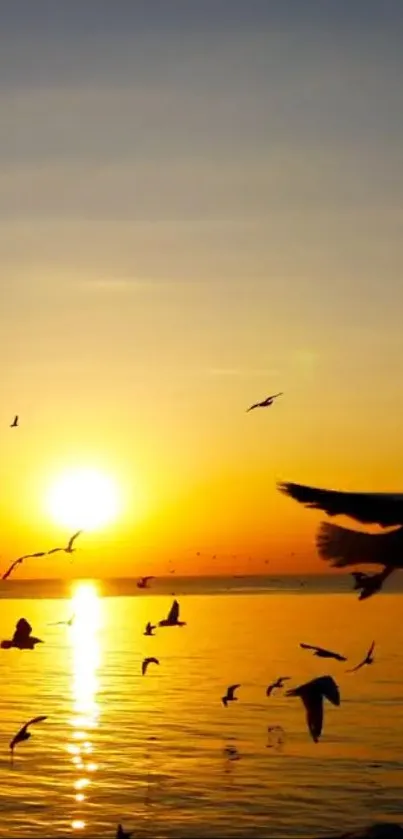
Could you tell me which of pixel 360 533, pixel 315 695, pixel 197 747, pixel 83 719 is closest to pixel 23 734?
pixel 197 747

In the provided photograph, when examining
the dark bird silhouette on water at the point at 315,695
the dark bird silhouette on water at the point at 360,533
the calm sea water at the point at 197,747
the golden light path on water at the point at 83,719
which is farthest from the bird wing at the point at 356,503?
the golden light path on water at the point at 83,719

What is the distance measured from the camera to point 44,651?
75188 mm

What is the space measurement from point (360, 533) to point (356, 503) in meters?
0.24

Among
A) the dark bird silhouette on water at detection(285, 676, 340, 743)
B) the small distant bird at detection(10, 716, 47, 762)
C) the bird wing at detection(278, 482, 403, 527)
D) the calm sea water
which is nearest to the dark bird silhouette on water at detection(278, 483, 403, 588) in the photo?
the bird wing at detection(278, 482, 403, 527)

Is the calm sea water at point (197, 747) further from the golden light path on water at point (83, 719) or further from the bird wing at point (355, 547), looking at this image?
the bird wing at point (355, 547)

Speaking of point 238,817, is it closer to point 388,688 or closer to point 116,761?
point 116,761

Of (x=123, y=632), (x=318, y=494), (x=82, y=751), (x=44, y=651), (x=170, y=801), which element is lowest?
(x=123, y=632)

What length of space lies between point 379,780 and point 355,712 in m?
11.2

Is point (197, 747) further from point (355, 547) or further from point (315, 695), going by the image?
point (355, 547)

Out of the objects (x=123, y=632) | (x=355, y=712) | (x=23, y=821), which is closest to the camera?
(x=23, y=821)

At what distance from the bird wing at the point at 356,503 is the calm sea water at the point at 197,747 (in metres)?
16.4

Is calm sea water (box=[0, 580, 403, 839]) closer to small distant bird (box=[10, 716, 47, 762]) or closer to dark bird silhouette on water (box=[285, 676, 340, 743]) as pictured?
small distant bird (box=[10, 716, 47, 762])

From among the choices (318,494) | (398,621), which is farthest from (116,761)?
(398,621)

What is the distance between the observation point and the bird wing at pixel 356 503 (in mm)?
7617
